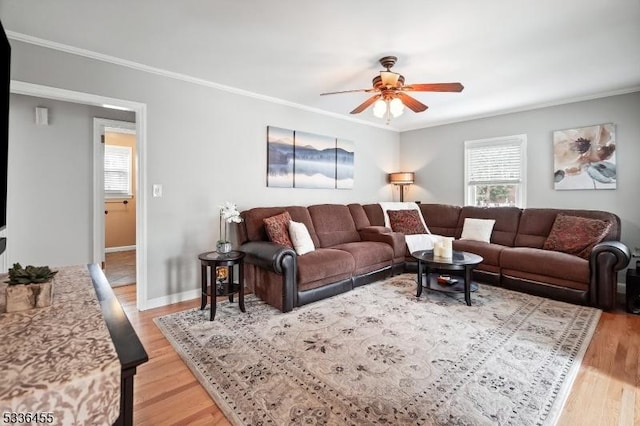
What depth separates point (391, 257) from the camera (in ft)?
13.9

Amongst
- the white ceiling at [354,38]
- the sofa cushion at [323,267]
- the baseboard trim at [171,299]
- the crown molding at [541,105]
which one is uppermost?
the crown molding at [541,105]

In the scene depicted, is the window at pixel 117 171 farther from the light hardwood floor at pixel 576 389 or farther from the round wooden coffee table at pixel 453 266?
the round wooden coffee table at pixel 453 266

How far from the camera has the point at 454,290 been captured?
335 centimetres

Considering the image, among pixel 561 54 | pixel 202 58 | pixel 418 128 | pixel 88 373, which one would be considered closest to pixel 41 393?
pixel 88 373

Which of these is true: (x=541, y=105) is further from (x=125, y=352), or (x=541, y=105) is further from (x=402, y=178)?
(x=125, y=352)

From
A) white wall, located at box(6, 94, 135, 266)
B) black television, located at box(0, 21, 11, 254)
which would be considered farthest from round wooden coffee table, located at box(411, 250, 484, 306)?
white wall, located at box(6, 94, 135, 266)

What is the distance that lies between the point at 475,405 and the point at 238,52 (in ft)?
10.5

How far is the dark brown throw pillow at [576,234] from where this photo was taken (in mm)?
3479

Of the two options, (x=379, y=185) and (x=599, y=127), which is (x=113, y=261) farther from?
(x=599, y=127)

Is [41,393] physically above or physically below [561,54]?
below

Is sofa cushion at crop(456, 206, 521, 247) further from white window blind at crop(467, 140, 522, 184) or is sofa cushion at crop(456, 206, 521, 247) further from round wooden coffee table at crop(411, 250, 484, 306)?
round wooden coffee table at crop(411, 250, 484, 306)

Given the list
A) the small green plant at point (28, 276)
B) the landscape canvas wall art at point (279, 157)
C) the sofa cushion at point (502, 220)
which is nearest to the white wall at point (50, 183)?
the landscape canvas wall art at point (279, 157)

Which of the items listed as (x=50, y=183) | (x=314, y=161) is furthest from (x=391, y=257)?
(x=50, y=183)

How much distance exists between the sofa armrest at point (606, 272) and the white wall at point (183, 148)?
3.58 m
